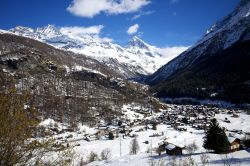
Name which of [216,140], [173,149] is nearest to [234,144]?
[216,140]

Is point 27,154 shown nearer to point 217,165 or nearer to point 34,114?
point 34,114

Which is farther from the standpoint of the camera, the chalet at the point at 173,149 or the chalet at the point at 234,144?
the chalet at the point at 173,149

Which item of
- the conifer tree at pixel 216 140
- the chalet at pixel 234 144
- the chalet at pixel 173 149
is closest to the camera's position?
the conifer tree at pixel 216 140

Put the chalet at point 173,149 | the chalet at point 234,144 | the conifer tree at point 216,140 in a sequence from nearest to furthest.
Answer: the conifer tree at point 216,140, the chalet at point 234,144, the chalet at point 173,149

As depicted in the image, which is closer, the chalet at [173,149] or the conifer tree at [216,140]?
the conifer tree at [216,140]

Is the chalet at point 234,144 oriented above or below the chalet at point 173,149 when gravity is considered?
above

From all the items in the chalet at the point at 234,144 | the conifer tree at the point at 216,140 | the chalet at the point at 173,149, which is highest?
the conifer tree at the point at 216,140

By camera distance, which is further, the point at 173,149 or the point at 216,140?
the point at 173,149

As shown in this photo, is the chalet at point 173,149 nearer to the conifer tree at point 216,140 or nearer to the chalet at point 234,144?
the conifer tree at point 216,140

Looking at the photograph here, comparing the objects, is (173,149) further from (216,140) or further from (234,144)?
(216,140)

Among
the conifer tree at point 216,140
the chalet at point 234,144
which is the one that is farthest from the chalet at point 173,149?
→ the chalet at point 234,144

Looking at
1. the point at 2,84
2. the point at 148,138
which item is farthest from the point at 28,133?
the point at 148,138
